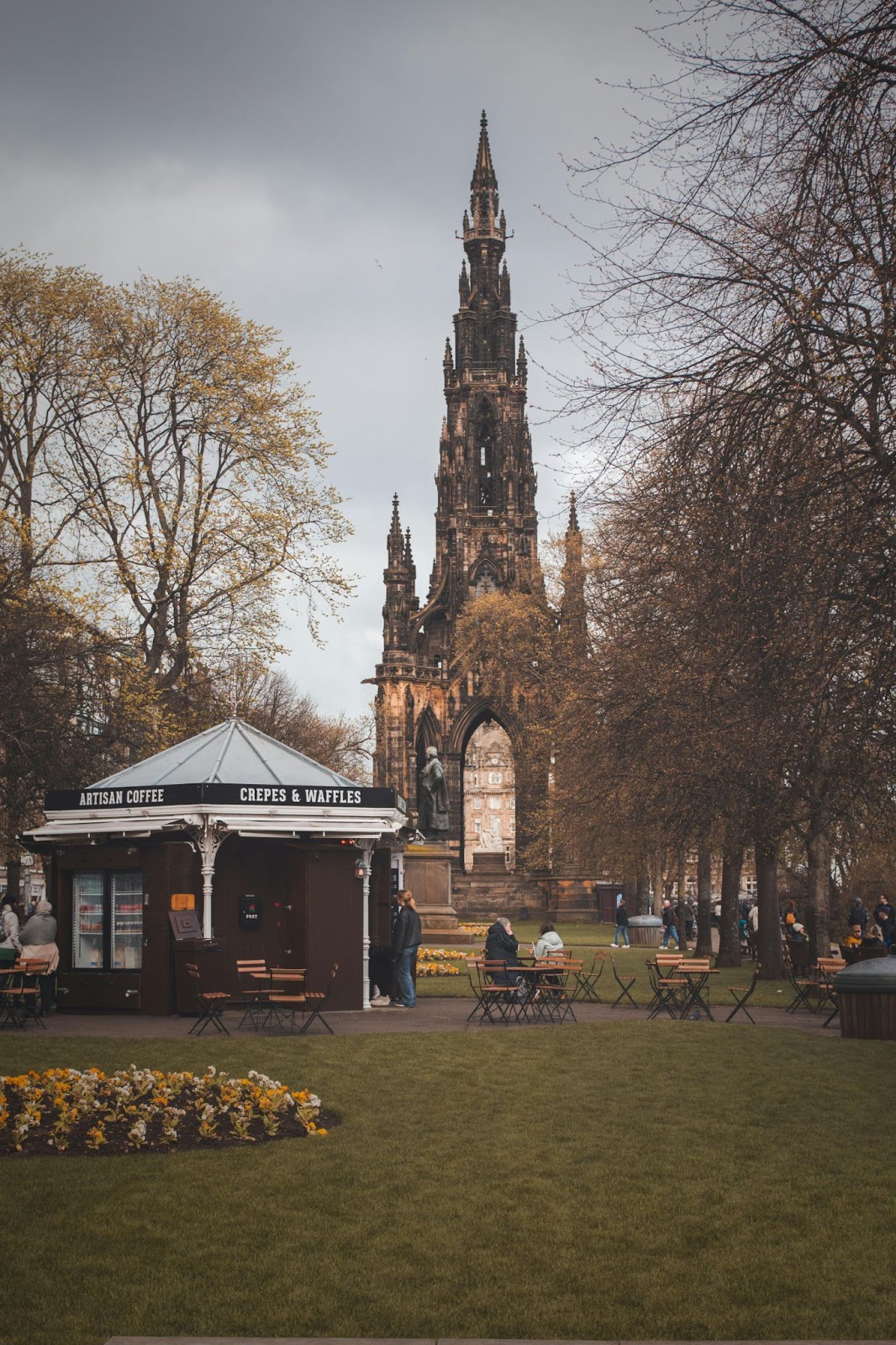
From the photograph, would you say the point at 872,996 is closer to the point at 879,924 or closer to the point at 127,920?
the point at 127,920

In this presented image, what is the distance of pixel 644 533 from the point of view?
13.3 metres

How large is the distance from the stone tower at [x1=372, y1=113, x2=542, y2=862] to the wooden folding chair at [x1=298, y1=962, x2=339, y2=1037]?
2030 inches

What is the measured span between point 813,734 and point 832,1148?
533cm

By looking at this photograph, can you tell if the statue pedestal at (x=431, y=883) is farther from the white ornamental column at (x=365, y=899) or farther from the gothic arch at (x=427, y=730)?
the gothic arch at (x=427, y=730)

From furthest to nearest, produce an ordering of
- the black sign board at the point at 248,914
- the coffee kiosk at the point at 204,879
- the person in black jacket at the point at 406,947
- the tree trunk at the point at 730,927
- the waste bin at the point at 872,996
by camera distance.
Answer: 1. the tree trunk at the point at 730,927
2. the person in black jacket at the point at 406,947
3. the black sign board at the point at 248,914
4. the coffee kiosk at the point at 204,879
5. the waste bin at the point at 872,996

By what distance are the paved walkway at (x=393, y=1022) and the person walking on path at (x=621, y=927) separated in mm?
20905

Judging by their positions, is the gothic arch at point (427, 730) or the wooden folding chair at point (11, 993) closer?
the wooden folding chair at point (11, 993)

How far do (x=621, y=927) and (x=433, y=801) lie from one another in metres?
8.66

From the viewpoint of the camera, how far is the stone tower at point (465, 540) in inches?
3002

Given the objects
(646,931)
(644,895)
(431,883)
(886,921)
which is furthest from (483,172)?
(886,921)

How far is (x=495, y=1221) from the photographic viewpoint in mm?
8773

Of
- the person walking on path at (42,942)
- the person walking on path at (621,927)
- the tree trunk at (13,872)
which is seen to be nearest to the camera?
the person walking on path at (42,942)

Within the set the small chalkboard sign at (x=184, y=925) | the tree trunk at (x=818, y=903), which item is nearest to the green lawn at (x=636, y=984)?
the tree trunk at (x=818, y=903)

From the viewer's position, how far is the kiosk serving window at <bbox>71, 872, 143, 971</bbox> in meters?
20.9
